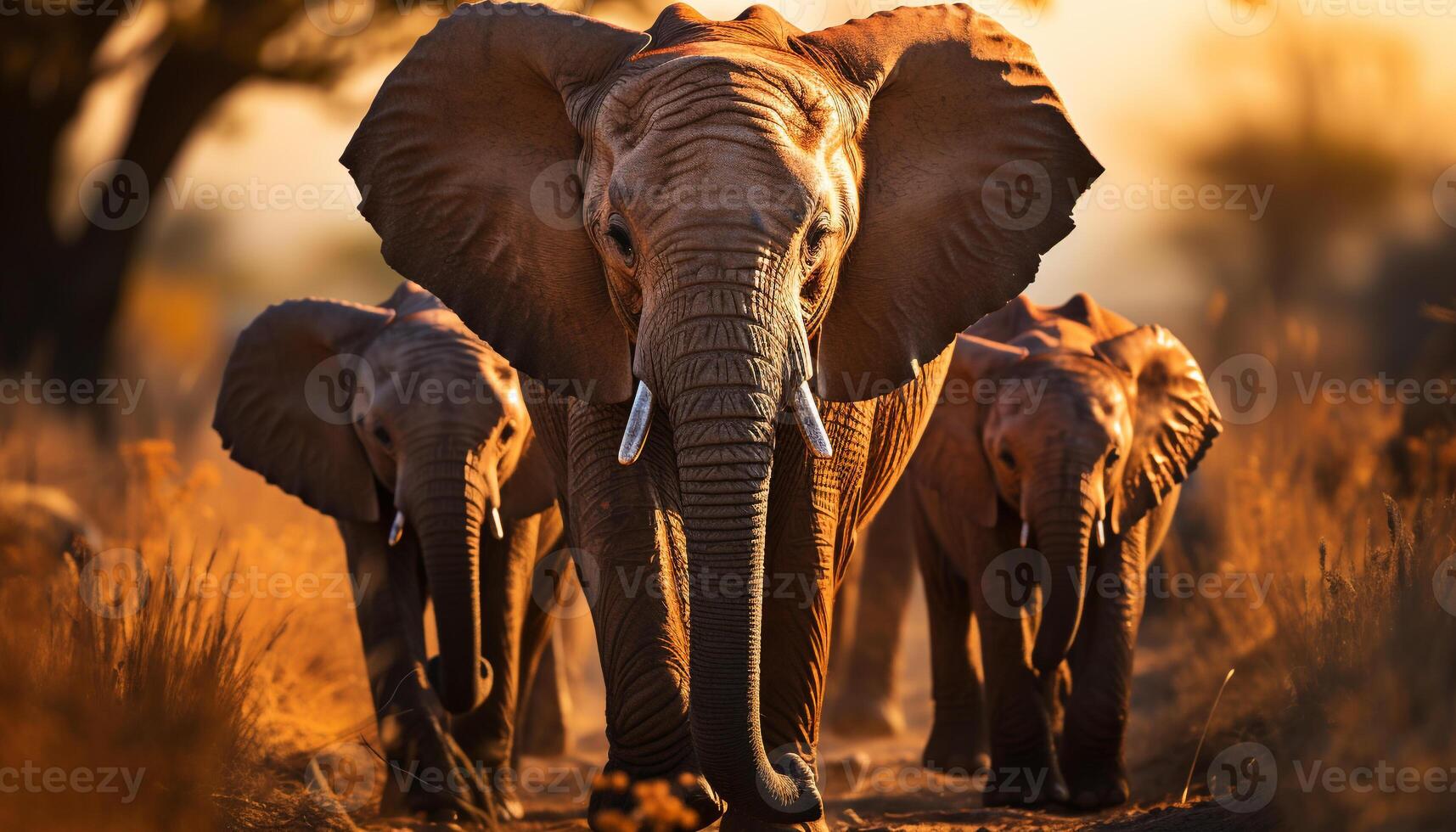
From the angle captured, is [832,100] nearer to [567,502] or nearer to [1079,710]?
[567,502]

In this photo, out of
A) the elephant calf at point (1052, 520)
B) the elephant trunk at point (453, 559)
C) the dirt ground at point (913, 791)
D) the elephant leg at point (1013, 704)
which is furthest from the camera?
the elephant leg at point (1013, 704)

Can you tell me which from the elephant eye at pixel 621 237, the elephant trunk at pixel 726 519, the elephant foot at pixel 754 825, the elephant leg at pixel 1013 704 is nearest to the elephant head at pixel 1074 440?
the elephant leg at pixel 1013 704

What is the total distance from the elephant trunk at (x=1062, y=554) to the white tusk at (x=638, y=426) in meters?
3.19

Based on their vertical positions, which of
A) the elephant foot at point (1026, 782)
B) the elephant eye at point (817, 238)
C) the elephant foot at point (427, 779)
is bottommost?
the elephant foot at point (1026, 782)

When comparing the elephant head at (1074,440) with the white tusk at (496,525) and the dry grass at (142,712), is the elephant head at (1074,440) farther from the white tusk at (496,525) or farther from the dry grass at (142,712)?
the dry grass at (142,712)

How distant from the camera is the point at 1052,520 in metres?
7.85

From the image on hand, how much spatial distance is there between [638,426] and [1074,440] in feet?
11.4

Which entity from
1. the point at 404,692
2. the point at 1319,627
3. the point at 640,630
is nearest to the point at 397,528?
the point at 404,692

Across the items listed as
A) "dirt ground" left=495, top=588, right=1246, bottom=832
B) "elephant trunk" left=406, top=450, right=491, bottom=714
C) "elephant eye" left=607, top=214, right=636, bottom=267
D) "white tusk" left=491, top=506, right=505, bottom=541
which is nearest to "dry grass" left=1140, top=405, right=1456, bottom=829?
"dirt ground" left=495, top=588, right=1246, bottom=832

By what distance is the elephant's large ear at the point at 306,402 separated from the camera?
8.34m

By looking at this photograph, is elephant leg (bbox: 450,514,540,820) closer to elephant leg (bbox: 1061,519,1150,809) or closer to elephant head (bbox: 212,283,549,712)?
elephant head (bbox: 212,283,549,712)

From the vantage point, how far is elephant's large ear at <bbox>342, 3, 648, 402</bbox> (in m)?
5.50

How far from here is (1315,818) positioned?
5141 mm

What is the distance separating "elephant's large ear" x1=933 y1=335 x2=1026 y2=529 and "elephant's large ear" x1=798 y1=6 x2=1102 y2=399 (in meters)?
2.58
